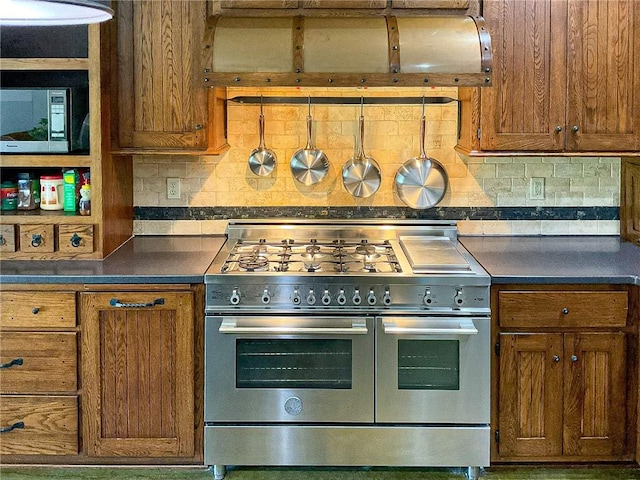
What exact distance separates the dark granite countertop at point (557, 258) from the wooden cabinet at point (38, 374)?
5.25ft

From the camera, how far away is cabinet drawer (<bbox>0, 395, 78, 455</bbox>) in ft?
10.2

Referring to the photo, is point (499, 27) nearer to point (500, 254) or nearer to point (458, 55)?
point (458, 55)

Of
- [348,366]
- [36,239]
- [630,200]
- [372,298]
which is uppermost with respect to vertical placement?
[630,200]

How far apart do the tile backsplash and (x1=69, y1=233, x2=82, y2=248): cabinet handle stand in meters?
0.54

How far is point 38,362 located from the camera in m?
3.10

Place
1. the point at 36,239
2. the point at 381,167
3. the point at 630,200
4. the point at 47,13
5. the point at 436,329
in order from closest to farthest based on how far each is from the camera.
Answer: the point at 47,13 < the point at 436,329 < the point at 36,239 < the point at 630,200 < the point at 381,167

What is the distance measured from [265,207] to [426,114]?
840mm

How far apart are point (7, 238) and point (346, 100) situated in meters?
1.54

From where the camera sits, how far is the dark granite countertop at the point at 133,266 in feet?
10.0

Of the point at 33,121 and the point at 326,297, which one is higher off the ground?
the point at 33,121

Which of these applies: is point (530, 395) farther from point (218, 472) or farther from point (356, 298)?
point (218, 472)

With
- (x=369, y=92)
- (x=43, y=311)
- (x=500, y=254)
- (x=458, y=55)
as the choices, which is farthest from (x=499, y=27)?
(x=43, y=311)

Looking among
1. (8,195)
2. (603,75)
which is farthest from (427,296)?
(8,195)

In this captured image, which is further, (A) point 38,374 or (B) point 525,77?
(B) point 525,77
